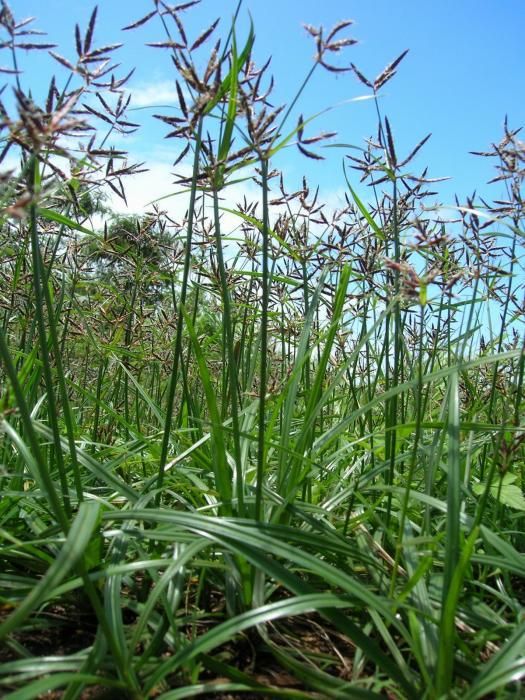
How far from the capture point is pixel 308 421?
67.2 inches

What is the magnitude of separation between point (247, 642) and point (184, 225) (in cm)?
170

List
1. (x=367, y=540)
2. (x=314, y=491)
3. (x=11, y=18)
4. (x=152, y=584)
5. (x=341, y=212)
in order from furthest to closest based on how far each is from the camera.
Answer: (x=341, y=212)
(x=314, y=491)
(x=367, y=540)
(x=152, y=584)
(x=11, y=18)

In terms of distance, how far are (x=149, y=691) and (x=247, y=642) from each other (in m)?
0.32

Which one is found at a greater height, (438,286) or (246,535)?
(438,286)

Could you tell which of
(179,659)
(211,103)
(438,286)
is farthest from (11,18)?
(179,659)

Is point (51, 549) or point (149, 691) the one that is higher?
point (51, 549)

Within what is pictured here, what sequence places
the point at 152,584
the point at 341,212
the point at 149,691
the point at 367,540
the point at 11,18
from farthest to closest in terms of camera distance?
the point at 341,212 < the point at 367,540 < the point at 152,584 < the point at 11,18 < the point at 149,691

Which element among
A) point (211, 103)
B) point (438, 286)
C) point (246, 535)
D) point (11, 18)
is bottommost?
point (246, 535)

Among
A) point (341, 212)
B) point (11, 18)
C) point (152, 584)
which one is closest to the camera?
point (11, 18)

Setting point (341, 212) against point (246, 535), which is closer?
point (246, 535)

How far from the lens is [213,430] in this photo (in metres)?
1.56

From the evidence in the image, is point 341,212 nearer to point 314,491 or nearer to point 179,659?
point 314,491

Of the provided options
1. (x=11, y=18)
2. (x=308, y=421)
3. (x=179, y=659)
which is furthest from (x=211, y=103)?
(x=179, y=659)

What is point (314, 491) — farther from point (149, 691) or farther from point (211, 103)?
point (211, 103)
